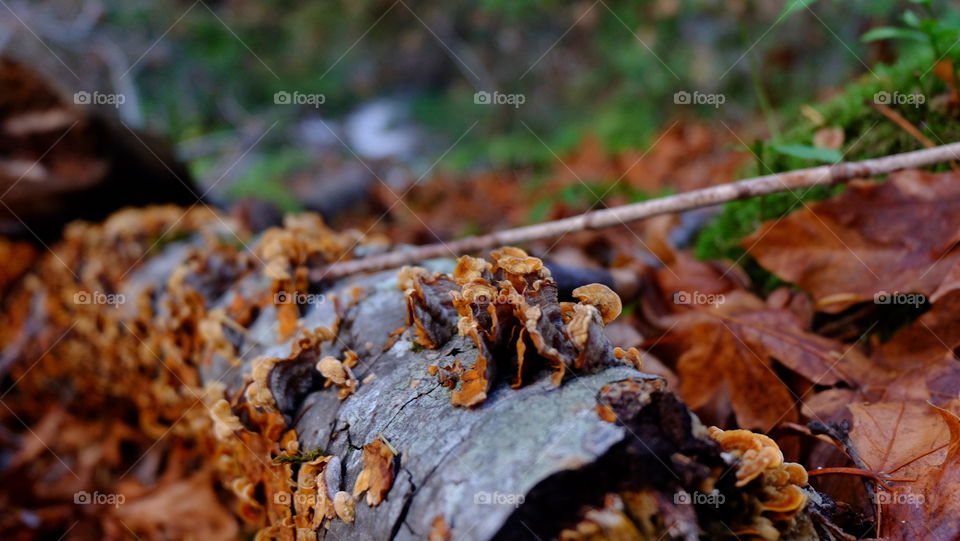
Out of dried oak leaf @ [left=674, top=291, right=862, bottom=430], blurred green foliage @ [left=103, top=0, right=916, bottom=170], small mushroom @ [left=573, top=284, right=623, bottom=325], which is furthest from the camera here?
blurred green foliage @ [left=103, top=0, right=916, bottom=170]

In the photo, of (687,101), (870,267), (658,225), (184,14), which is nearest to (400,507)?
(870,267)

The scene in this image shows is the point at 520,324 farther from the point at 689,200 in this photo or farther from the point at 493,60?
the point at 493,60

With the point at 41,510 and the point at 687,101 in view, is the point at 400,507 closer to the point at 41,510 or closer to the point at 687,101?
the point at 41,510

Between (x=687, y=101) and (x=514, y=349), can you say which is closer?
(x=514, y=349)

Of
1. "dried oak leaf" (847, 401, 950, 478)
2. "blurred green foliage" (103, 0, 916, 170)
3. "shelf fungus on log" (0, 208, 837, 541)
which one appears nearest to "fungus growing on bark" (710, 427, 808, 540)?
"shelf fungus on log" (0, 208, 837, 541)

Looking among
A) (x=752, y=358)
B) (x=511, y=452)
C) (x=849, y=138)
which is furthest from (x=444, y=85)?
(x=511, y=452)

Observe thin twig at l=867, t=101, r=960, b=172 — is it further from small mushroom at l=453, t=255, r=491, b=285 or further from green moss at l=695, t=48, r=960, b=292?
small mushroom at l=453, t=255, r=491, b=285
